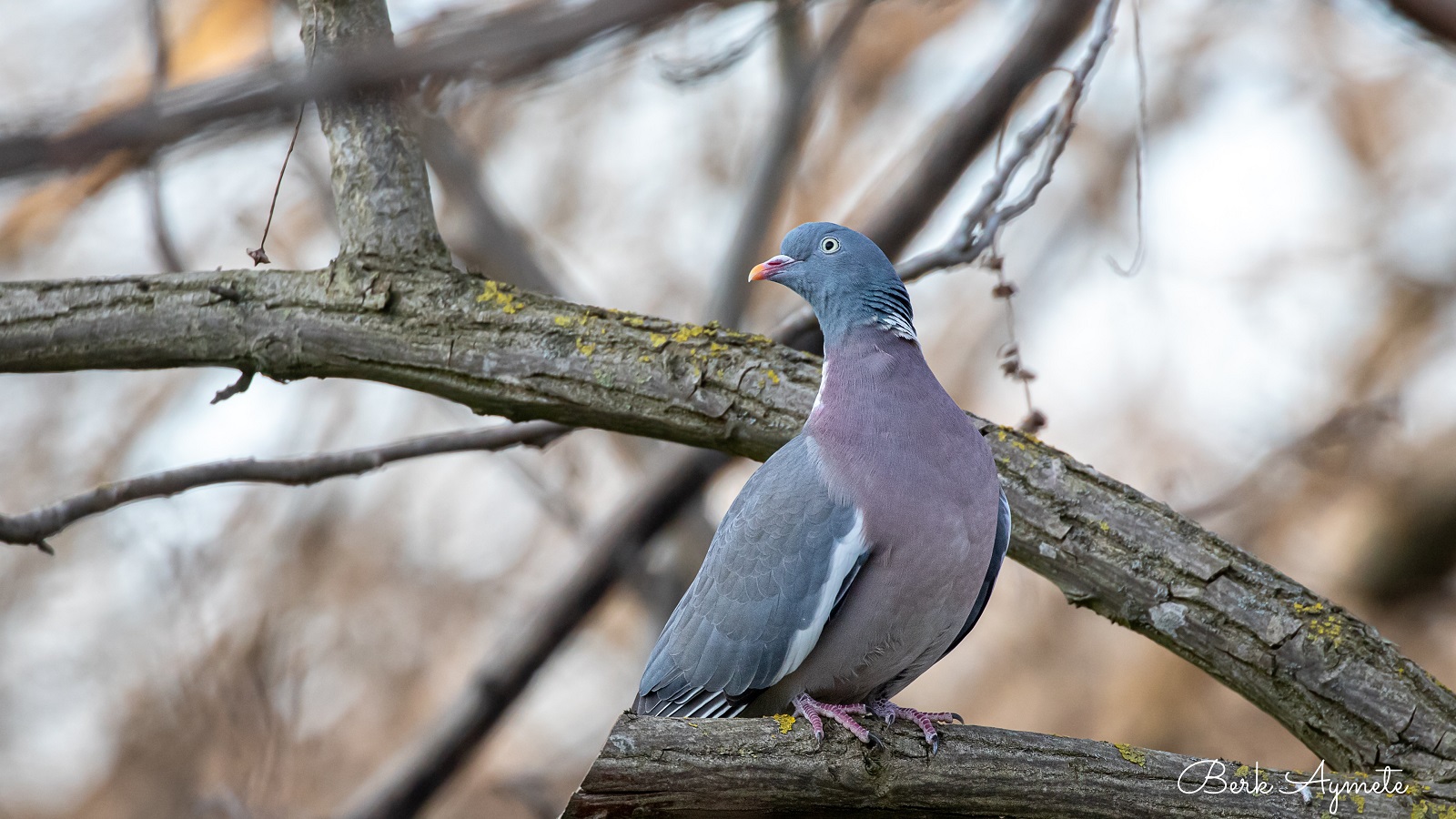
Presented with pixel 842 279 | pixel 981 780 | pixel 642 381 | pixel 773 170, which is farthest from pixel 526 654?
pixel 773 170

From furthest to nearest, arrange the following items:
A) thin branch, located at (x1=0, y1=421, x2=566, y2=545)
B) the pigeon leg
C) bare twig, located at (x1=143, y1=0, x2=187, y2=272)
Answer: bare twig, located at (x1=143, y1=0, x2=187, y2=272) → thin branch, located at (x1=0, y1=421, x2=566, y2=545) → the pigeon leg

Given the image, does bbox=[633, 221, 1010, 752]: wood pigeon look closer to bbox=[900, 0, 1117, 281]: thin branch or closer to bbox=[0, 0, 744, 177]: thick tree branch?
bbox=[900, 0, 1117, 281]: thin branch

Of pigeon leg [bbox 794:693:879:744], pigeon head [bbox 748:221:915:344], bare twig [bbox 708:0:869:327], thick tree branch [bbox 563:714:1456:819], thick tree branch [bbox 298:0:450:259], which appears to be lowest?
thick tree branch [bbox 563:714:1456:819]

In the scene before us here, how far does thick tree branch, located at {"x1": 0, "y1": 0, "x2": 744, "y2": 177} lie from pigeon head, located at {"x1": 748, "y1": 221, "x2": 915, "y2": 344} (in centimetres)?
212

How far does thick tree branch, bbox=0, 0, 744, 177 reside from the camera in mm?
794

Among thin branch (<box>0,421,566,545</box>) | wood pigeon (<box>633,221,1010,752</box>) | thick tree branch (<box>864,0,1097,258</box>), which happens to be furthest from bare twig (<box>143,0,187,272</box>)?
thick tree branch (<box>864,0,1097,258</box>)

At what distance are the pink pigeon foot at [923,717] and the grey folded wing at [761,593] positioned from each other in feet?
0.84

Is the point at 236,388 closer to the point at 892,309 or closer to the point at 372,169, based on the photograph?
the point at 372,169

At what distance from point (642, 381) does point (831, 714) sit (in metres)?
1.05

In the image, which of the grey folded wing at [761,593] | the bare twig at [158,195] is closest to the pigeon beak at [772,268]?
the grey folded wing at [761,593]

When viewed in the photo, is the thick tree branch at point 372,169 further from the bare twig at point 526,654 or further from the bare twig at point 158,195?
the bare twig at point 526,654

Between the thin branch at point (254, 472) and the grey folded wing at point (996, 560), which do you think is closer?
the grey folded wing at point (996, 560)

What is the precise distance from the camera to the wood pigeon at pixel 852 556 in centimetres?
277

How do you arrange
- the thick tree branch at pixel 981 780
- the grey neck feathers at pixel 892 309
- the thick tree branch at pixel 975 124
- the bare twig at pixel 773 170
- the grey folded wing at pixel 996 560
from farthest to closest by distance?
1. the bare twig at pixel 773 170
2. the thick tree branch at pixel 975 124
3. the grey neck feathers at pixel 892 309
4. the grey folded wing at pixel 996 560
5. the thick tree branch at pixel 981 780
